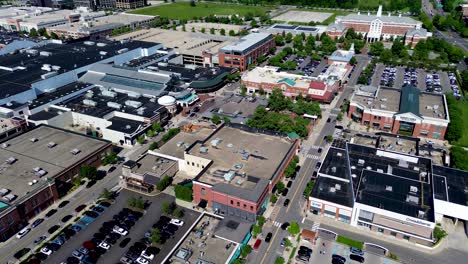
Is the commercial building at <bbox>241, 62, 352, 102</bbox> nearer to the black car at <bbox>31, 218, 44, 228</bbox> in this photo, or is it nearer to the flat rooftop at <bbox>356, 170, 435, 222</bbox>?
the flat rooftop at <bbox>356, 170, 435, 222</bbox>

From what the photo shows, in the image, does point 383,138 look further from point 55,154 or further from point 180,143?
point 55,154

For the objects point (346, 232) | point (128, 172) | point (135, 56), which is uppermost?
point (135, 56)

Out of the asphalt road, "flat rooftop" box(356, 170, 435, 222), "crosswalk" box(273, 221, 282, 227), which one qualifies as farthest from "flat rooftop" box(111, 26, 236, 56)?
"flat rooftop" box(356, 170, 435, 222)

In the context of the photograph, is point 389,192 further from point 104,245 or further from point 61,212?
point 61,212

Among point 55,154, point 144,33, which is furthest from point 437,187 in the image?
point 144,33

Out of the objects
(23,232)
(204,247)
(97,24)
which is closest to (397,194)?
(204,247)
